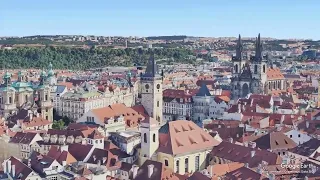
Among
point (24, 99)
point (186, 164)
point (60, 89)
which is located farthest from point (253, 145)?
point (60, 89)

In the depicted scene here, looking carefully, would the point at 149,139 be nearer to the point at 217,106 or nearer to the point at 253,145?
the point at 253,145

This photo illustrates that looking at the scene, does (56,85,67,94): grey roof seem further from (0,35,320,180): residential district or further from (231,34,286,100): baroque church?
(231,34,286,100): baroque church

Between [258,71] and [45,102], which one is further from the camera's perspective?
[258,71]

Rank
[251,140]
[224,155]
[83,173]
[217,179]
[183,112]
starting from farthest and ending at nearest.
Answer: [183,112] < [251,140] < [224,155] < [83,173] < [217,179]

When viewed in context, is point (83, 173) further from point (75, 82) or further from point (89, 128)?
point (75, 82)

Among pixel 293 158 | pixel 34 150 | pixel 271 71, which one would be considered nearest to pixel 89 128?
pixel 34 150

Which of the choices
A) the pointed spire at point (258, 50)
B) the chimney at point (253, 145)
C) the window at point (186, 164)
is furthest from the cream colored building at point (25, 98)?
the pointed spire at point (258, 50)
